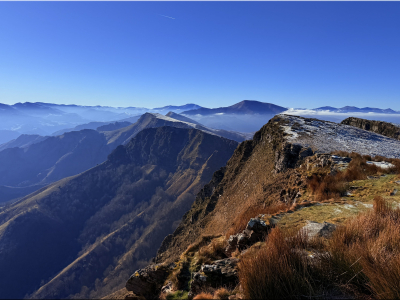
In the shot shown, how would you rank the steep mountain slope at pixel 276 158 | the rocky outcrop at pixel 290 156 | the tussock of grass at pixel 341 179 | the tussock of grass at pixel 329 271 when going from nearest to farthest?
the tussock of grass at pixel 329 271 → the tussock of grass at pixel 341 179 → the steep mountain slope at pixel 276 158 → the rocky outcrop at pixel 290 156

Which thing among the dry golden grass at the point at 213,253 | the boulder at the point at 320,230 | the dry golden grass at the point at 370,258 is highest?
the dry golden grass at the point at 370,258

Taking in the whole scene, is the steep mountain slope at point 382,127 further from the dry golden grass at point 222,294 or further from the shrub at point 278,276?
the dry golden grass at point 222,294

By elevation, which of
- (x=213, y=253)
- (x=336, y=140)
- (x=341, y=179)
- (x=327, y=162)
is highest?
(x=336, y=140)

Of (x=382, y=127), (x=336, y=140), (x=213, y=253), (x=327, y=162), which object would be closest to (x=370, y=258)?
(x=213, y=253)

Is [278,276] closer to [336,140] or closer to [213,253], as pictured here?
[213,253]

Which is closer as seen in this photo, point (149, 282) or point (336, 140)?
point (149, 282)

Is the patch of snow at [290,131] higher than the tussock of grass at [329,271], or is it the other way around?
the patch of snow at [290,131]

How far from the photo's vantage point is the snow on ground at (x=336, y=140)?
18.2m

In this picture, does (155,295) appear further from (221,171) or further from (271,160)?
(221,171)

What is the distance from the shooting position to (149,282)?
303 inches

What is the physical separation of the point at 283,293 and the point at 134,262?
563 ft

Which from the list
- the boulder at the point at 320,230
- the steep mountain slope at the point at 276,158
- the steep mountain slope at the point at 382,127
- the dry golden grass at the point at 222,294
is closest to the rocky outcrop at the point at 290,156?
the steep mountain slope at the point at 276,158

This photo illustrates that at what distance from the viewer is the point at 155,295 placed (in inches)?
282

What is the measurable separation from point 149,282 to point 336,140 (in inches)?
875
